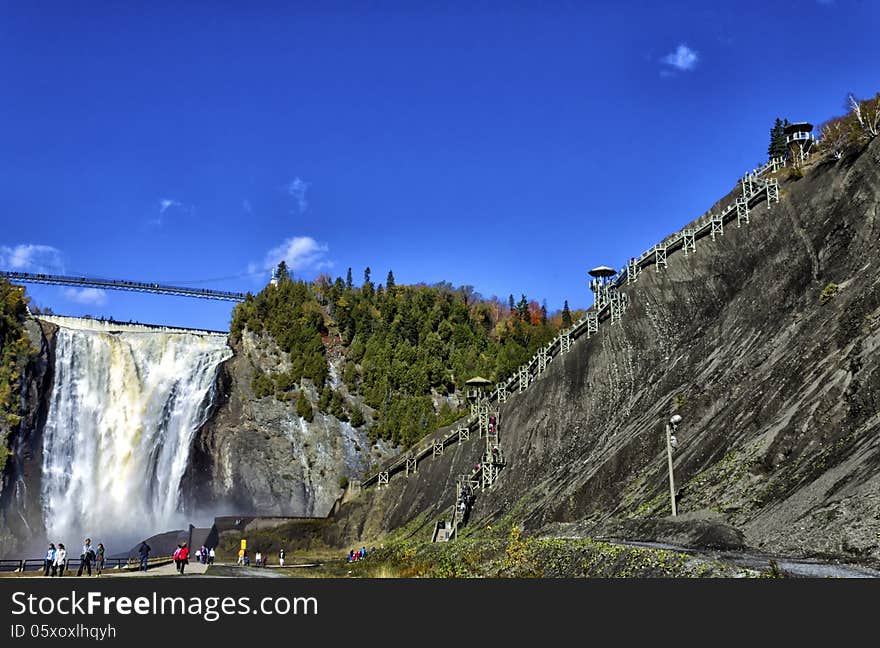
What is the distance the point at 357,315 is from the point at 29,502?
1563 inches

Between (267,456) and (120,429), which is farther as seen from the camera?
(267,456)

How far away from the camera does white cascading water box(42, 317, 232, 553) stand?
7175cm

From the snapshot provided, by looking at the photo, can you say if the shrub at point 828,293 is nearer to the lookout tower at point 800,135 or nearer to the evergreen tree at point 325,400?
the lookout tower at point 800,135

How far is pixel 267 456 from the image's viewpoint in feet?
259

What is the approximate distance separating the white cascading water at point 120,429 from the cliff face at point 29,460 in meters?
0.82

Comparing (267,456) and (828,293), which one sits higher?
(828,293)

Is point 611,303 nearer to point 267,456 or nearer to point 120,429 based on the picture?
point 267,456

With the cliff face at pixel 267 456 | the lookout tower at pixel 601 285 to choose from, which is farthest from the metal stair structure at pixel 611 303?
the cliff face at pixel 267 456

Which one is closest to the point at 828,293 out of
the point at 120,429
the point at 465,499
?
the point at 465,499

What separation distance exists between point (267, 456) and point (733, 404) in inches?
2203

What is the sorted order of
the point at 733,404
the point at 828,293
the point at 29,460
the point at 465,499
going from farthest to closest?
the point at 29,460, the point at 465,499, the point at 828,293, the point at 733,404

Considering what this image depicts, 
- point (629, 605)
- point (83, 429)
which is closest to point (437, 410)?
point (83, 429)

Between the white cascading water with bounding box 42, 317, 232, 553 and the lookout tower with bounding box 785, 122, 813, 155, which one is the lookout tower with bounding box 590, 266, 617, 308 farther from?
the white cascading water with bounding box 42, 317, 232, 553

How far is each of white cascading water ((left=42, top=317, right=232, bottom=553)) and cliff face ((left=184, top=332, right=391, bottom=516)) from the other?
71.1 inches
